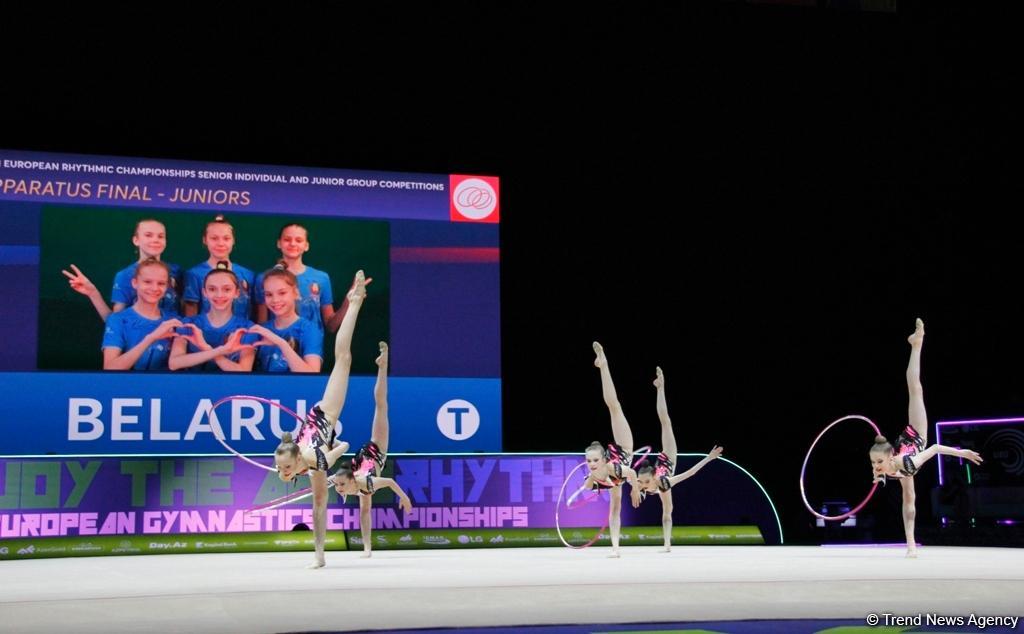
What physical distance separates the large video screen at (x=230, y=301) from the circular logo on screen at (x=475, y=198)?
19 millimetres

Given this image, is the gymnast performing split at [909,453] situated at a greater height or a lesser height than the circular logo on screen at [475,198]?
lesser

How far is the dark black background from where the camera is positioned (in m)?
13.5

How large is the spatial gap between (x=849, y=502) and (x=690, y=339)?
11.4 ft

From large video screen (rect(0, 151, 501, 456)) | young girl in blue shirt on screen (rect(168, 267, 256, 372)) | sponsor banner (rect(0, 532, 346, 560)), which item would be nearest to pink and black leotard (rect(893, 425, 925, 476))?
large video screen (rect(0, 151, 501, 456))

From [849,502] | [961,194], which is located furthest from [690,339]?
[961,194]

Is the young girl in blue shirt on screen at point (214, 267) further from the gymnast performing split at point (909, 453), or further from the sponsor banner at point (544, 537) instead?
the gymnast performing split at point (909, 453)

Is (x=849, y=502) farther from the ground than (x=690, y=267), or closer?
closer

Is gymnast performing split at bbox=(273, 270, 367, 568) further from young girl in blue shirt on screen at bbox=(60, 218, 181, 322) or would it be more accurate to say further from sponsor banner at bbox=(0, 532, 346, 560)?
young girl in blue shirt on screen at bbox=(60, 218, 181, 322)

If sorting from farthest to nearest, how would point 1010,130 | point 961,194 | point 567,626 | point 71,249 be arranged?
point 961,194
point 1010,130
point 71,249
point 567,626

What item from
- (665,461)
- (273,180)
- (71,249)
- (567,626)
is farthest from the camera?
(273,180)

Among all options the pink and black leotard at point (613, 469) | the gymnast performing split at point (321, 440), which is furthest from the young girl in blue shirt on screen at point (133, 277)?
the pink and black leotard at point (613, 469)

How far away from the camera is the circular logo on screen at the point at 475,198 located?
14.1m

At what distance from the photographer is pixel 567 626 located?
16.6ft

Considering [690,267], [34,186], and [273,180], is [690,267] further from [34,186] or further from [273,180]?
[34,186]
